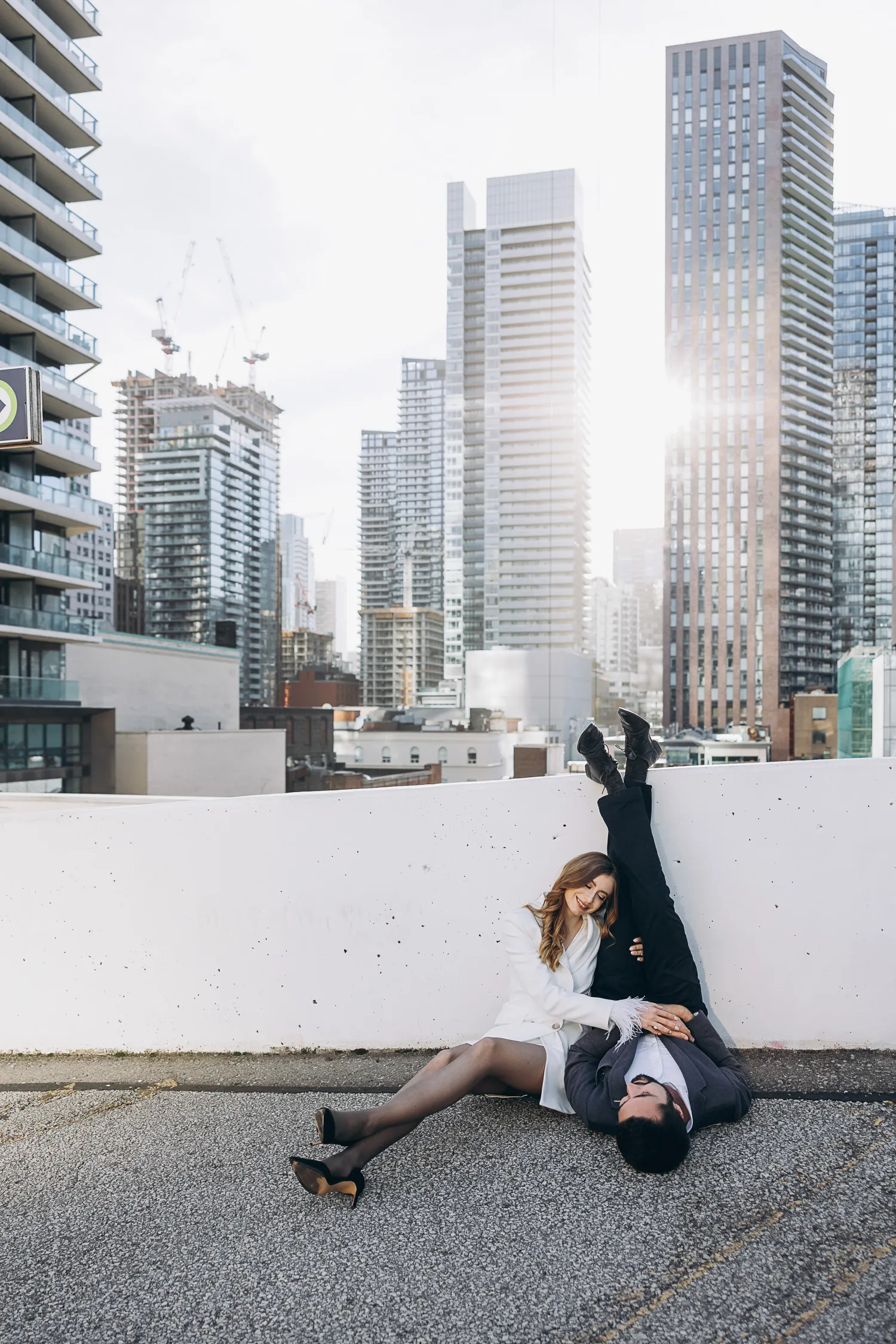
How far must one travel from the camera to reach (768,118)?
281ft

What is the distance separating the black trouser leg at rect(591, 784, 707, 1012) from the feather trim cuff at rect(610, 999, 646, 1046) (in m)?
0.15

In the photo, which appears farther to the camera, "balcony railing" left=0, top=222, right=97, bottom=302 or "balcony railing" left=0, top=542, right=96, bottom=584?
"balcony railing" left=0, top=222, right=97, bottom=302

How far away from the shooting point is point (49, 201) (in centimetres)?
2791

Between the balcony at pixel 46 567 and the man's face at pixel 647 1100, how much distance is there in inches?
1058

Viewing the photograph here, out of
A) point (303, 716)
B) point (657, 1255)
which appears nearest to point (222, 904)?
point (657, 1255)

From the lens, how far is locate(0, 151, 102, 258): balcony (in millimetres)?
26172

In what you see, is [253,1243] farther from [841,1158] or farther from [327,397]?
[327,397]

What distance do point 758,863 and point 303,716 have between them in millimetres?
48008

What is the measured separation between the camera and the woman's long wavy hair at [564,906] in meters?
3.15

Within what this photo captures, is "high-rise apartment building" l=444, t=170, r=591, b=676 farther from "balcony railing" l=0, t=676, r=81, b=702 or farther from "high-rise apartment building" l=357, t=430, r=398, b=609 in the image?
"balcony railing" l=0, t=676, r=81, b=702

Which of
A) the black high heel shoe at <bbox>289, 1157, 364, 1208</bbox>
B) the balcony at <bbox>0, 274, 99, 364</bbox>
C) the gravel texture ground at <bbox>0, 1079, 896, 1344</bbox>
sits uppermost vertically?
the balcony at <bbox>0, 274, 99, 364</bbox>

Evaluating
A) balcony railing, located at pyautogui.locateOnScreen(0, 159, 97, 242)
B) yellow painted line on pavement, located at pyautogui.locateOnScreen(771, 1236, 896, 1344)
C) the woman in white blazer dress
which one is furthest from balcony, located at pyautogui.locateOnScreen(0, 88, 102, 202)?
yellow painted line on pavement, located at pyautogui.locateOnScreen(771, 1236, 896, 1344)

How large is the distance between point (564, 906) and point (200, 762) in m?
30.3

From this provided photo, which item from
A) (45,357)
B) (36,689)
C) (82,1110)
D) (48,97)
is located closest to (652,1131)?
(82,1110)
